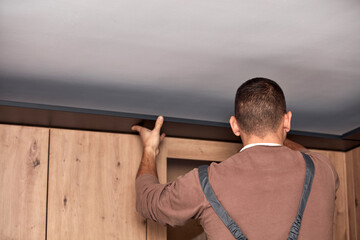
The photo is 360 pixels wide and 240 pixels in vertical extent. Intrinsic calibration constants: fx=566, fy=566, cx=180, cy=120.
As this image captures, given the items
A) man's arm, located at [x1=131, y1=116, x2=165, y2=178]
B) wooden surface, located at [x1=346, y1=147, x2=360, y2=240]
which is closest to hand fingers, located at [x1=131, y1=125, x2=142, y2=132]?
man's arm, located at [x1=131, y1=116, x2=165, y2=178]

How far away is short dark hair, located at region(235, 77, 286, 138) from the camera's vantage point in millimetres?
1776

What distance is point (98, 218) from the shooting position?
2.47m

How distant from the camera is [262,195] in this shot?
169 cm

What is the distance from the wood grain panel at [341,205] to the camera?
3.05 metres

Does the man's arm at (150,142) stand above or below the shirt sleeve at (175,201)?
above

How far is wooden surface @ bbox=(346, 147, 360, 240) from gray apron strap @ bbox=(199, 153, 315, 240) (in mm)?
1419

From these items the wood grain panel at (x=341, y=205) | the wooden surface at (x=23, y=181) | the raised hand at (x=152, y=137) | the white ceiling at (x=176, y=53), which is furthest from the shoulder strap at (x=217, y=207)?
A: the wood grain panel at (x=341, y=205)

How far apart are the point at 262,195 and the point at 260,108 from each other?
0.90 feet

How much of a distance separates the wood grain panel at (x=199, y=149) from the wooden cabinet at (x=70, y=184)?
3 centimetres

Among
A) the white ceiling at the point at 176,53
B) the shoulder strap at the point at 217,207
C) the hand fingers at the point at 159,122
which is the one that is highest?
the white ceiling at the point at 176,53

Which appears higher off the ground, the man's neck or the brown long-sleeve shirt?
the man's neck

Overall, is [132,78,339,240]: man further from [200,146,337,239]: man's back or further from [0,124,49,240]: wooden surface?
[0,124,49,240]: wooden surface

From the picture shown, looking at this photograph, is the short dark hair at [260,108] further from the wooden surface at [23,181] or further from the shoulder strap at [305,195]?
the wooden surface at [23,181]

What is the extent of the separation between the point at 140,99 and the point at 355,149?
126 centimetres
